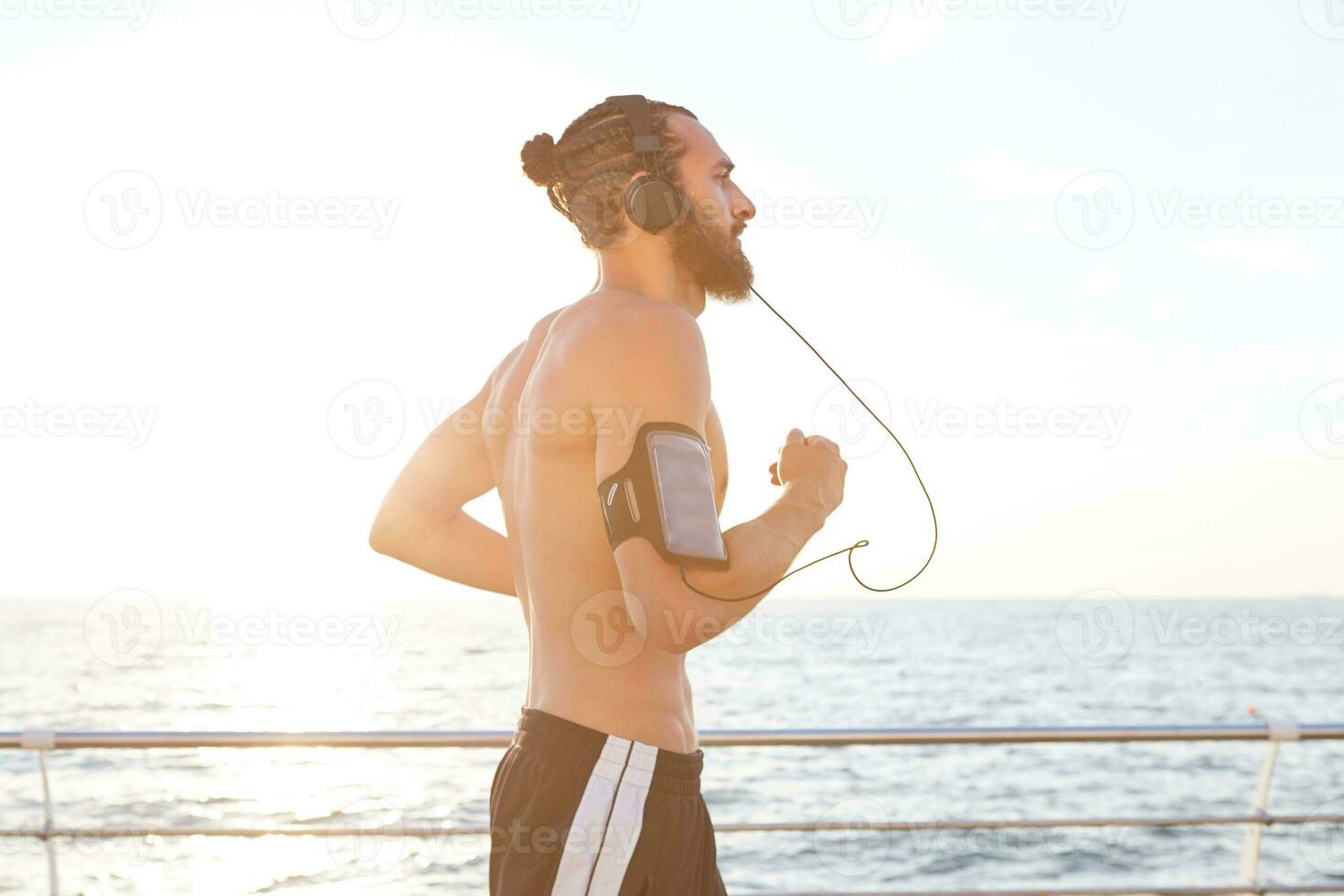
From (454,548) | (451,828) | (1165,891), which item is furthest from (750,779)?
(454,548)

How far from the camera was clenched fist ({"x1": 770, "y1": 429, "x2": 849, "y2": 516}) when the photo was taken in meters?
1.46

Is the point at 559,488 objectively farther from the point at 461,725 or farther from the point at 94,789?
the point at 461,725

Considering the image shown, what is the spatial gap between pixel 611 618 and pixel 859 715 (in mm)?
28390

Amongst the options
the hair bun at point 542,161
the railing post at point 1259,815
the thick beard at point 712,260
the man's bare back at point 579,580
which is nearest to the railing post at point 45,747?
the man's bare back at point 579,580

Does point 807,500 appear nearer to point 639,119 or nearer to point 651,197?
point 651,197

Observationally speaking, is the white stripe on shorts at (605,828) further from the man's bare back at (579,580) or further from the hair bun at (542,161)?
the hair bun at (542,161)

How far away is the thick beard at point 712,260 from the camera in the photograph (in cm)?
153

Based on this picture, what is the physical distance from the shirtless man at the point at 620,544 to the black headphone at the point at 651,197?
0.01 m

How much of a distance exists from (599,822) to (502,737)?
1.05 metres

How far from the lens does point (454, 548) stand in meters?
1.78

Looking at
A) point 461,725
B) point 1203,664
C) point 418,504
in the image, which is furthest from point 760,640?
point 418,504

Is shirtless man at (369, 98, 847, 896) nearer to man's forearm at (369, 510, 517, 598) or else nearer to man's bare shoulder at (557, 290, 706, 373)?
man's bare shoulder at (557, 290, 706, 373)

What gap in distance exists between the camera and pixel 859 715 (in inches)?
1129

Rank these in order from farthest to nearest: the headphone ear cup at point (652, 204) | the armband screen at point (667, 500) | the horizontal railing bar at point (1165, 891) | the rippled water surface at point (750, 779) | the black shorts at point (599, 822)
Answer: the rippled water surface at point (750, 779) < the horizontal railing bar at point (1165, 891) < the headphone ear cup at point (652, 204) < the black shorts at point (599, 822) < the armband screen at point (667, 500)
